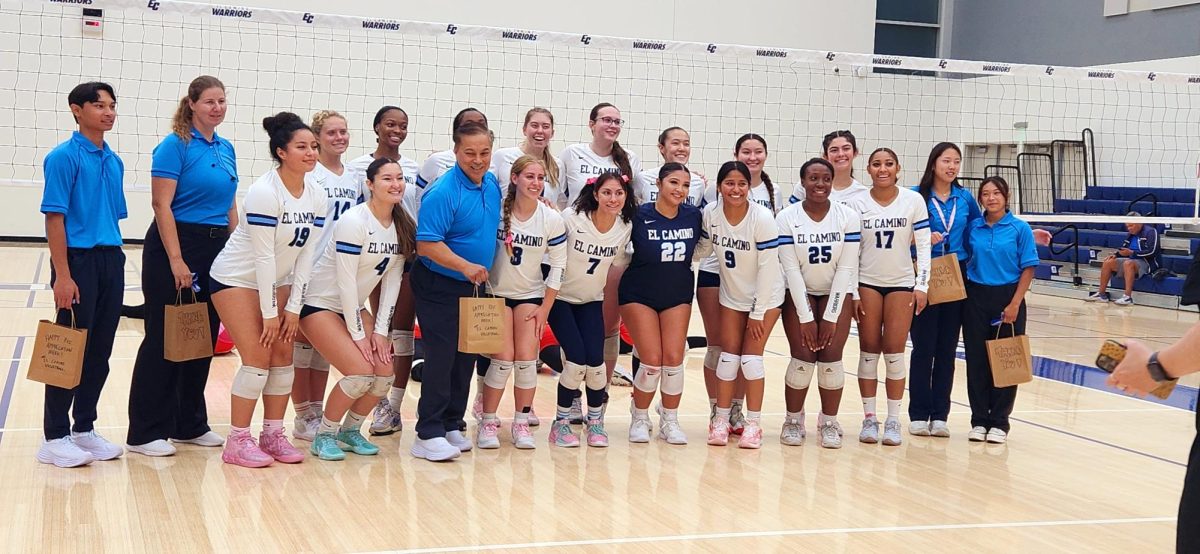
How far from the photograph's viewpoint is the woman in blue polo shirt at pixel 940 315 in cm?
602

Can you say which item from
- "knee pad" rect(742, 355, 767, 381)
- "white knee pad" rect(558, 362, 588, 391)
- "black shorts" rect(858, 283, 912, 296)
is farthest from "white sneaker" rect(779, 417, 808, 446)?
"white knee pad" rect(558, 362, 588, 391)

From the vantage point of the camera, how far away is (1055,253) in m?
16.1

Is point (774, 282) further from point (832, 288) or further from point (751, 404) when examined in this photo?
point (751, 404)

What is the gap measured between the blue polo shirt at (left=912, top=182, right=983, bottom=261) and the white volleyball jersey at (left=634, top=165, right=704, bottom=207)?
1196mm

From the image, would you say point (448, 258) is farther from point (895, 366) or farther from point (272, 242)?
point (895, 366)

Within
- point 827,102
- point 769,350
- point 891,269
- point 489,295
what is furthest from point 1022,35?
point 489,295

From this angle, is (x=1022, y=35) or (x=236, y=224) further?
(x=1022, y=35)

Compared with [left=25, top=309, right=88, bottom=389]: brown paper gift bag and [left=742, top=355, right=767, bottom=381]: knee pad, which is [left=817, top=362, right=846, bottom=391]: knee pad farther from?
[left=25, top=309, right=88, bottom=389]: brown paper gift bag

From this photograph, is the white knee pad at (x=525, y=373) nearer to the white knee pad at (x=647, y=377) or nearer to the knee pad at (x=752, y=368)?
the white knee pad at (x=647, y=377)

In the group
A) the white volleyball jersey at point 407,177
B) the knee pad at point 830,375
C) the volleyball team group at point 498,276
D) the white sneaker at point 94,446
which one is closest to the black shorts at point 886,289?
the volleyball team group at point 498,276

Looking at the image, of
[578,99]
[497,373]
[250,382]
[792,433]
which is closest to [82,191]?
[250,382]

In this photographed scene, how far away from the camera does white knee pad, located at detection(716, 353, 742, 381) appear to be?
18.7 feet

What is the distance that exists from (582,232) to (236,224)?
65.6 inches

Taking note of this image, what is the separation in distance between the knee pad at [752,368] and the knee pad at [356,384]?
1928mm
